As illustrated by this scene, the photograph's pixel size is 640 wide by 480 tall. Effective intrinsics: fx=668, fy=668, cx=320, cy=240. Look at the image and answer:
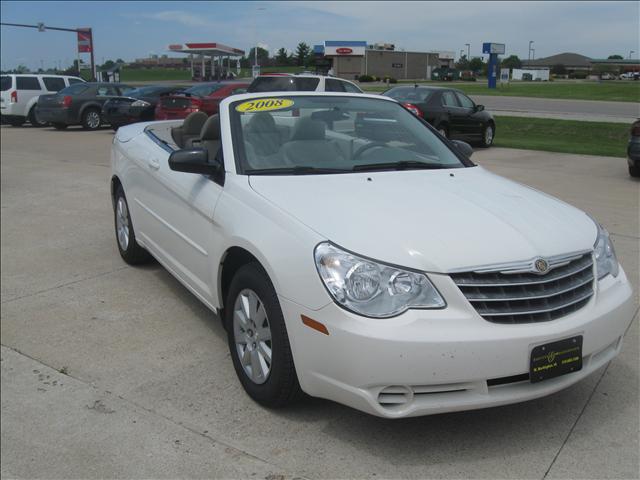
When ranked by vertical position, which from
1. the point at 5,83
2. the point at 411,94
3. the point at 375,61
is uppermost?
Answer: the point at 375,61

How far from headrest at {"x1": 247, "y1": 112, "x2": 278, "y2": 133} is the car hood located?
0.56 metres

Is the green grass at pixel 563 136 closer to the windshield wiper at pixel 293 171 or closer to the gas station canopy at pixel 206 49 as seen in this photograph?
the windshield wiper at pixel 293 171

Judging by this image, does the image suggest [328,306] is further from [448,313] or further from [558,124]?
Result: [558,124]

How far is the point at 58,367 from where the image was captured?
4066 mm

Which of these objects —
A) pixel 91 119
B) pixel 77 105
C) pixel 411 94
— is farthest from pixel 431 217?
pixel 91 119

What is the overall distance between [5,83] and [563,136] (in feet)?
61.4

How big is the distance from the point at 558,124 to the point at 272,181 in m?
17.6

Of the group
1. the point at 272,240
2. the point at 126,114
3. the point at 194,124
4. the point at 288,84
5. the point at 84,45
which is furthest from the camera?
the point at 84,45

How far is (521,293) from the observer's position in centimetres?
287

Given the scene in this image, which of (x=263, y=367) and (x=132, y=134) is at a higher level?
(x=132, y=134)

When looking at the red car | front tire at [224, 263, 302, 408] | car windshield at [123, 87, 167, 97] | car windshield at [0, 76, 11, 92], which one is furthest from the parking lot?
car windshield at [0, 76, 11, 92]

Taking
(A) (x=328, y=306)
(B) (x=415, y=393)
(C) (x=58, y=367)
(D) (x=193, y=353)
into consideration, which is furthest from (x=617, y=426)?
(C) (x=58, y=367)

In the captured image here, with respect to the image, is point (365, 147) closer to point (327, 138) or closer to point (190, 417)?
point (327, 138)

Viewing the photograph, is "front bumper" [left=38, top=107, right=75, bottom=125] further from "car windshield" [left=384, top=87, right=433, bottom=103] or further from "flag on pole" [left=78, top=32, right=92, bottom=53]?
"car windshield" [left=384, top=87, right=433, bottom=103]
